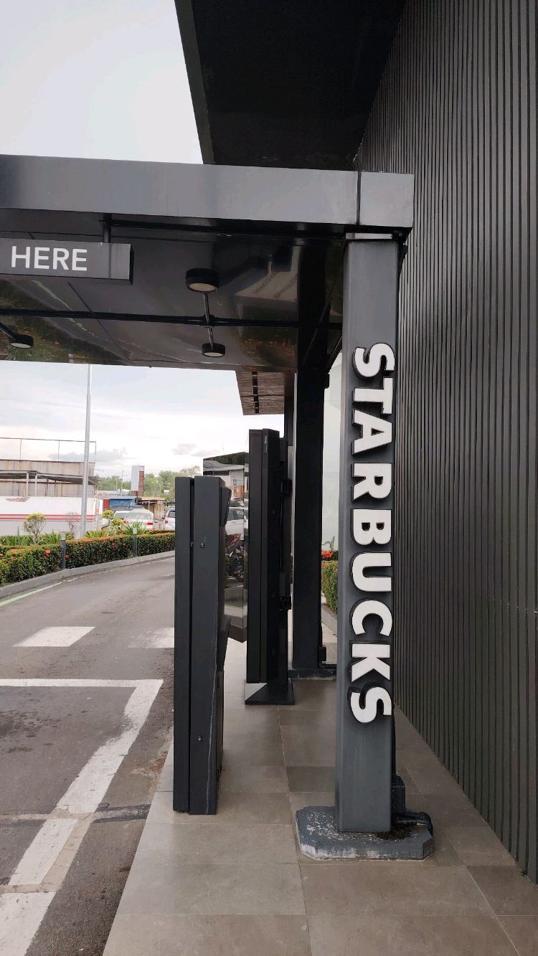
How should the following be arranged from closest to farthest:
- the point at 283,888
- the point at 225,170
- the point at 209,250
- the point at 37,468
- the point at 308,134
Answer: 1. the point at 283,888
2. the point at 225,170
3. the point at 209,250
4. the point at 308,134
5. the point at 37,468

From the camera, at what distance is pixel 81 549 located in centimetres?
2102

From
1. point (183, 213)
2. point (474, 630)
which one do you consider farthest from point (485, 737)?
point (183, 213)

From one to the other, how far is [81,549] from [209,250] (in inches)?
695

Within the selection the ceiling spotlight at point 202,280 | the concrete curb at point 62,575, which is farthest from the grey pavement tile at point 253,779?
the concrete curb at point 62,575

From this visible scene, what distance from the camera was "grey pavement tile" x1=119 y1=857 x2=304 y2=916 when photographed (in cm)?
298

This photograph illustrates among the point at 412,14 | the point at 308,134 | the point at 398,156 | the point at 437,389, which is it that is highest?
the point at 308,134

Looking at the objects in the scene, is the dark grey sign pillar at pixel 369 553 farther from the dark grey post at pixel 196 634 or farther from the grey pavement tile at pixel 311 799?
the dark grey post at pixel 196 634

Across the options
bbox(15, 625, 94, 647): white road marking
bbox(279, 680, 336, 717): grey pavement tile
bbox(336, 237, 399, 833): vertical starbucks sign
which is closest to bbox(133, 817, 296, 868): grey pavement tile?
bbox(336, 237, 399, 833): vertical starbucks sign

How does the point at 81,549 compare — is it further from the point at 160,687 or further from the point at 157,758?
the point at 157,758

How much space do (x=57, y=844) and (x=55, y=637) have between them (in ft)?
21.6

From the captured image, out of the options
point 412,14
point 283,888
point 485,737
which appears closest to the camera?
point 283,888

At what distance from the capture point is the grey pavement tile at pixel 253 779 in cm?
431

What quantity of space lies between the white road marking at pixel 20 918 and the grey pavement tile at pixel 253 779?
1.28 meters

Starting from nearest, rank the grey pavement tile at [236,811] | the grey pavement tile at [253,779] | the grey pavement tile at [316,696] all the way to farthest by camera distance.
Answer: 1. the grey pavement tile at [236,811]
2. the grey pavement tile at [253,779]
3. the grey pavement tile at [316,696]
